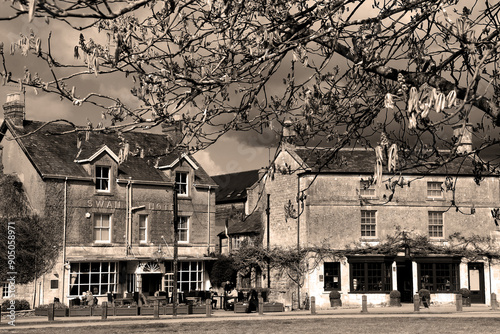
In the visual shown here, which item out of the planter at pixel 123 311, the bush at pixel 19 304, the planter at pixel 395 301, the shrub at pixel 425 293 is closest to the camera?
the planter at pixel 123 311

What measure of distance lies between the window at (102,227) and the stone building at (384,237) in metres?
10.3

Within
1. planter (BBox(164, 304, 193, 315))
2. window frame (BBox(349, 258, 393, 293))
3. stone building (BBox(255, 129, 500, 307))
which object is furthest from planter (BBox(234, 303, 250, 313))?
window frame (BBox(349, 258, 393, 293))

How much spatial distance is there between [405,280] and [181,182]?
1498 centimetres

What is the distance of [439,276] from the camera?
1743 inches

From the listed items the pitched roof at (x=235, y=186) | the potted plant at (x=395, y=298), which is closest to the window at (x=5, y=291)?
the potted plant at (x=395, y=298)

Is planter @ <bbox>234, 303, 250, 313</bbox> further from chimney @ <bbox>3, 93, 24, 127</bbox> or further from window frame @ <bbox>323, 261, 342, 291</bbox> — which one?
chimney @ <bbox>3, 93, 24, 127</bbox>

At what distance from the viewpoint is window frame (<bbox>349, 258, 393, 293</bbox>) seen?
43.2 m

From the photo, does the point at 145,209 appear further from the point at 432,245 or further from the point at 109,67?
the point at 109,67

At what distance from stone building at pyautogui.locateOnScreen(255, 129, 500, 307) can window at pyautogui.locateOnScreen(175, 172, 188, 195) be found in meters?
6.07

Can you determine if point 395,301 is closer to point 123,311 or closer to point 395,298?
point 395,298

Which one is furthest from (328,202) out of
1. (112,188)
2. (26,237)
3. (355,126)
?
(355,126)

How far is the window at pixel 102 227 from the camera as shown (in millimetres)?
41781

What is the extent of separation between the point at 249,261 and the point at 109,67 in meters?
37.9

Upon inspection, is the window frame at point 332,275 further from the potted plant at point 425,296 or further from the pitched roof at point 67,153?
the pitched roof at point 67,153
